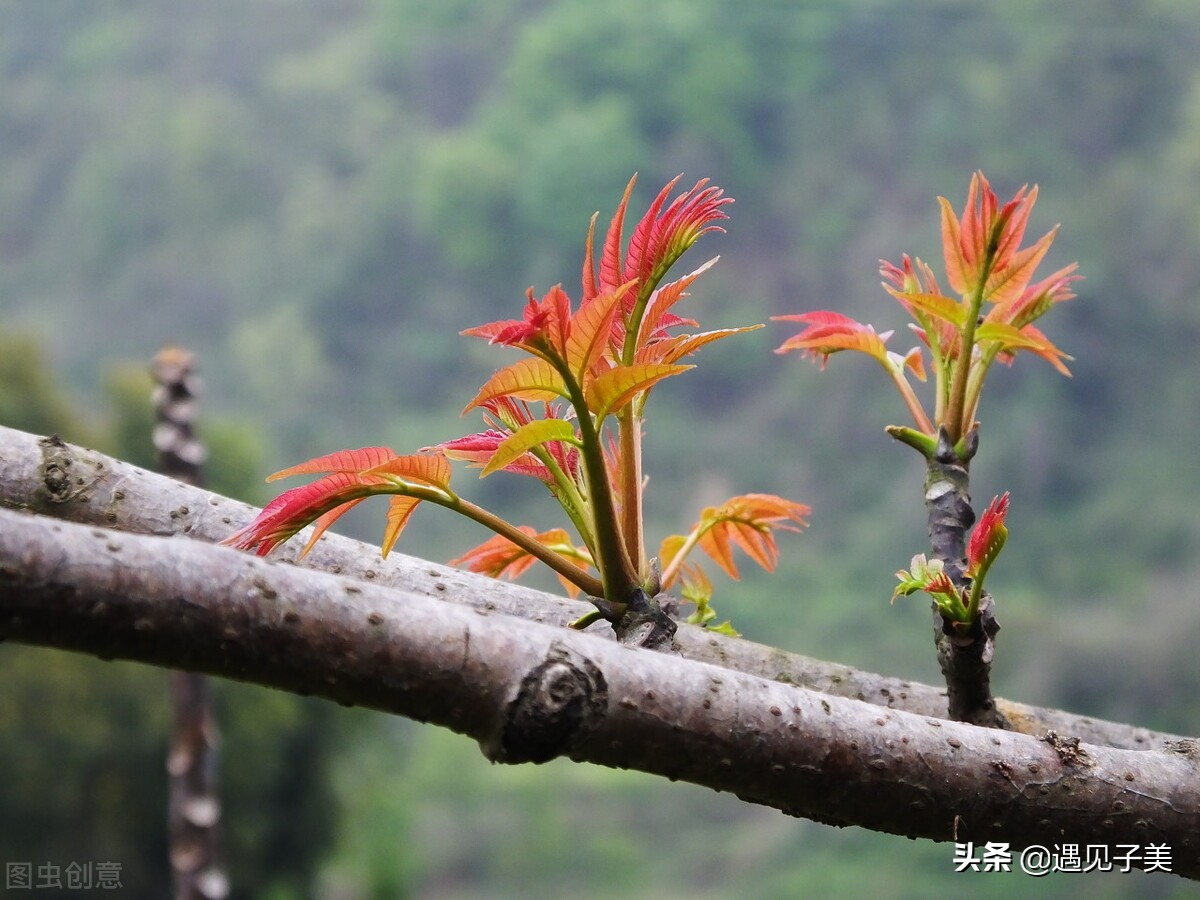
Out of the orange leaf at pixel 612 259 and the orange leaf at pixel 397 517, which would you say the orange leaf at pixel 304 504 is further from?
the orange leaf at pixel 612 259

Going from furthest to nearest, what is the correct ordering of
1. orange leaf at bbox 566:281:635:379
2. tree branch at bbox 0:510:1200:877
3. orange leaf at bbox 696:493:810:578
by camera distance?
orange leaf at bbox 696:493:810:578
orange leaf at bbox 566:281:635:379
tree branch at bbox 0:510:1200:877

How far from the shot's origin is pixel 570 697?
361 millimetres

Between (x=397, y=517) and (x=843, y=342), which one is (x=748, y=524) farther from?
(x=397, y=517)

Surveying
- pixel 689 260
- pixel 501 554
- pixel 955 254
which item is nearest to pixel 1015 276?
pixel 955 254

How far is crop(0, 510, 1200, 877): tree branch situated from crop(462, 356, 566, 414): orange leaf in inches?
4.2

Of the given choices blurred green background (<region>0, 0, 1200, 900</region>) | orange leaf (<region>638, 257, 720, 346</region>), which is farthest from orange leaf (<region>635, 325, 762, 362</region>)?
blurred green background (<region>0, 0, 1200, 900</region>)

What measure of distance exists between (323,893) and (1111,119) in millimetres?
7731

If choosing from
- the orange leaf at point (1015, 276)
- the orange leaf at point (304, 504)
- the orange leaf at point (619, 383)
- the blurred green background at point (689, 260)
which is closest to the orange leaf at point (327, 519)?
the orange leaf at point (304, 504)

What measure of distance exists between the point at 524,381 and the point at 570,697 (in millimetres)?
141

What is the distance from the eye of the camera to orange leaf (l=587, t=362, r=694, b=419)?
44 cm

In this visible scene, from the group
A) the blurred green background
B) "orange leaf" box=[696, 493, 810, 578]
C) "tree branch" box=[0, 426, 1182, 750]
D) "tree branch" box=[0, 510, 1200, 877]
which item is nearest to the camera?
"tree branch" box=[0, 510, 1200, 877]

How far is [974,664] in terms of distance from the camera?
0.54 meters

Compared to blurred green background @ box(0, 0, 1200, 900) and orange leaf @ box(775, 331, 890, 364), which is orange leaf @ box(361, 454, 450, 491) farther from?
blurred green background @ box(0, 0, 1200, 900)

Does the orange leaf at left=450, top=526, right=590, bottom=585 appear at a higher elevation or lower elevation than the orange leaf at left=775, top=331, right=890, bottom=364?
lower
